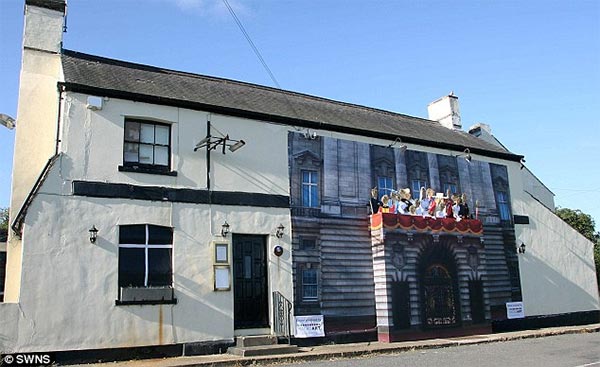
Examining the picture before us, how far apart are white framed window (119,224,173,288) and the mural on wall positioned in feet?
12.0

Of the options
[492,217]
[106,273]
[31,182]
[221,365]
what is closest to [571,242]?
[492,217]

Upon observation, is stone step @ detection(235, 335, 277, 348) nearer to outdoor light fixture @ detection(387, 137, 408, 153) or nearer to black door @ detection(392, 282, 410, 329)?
black door @ detection(392, 282, 410, 329)

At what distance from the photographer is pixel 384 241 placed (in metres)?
16.4

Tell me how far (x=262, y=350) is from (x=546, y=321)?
Answer: 12.6m

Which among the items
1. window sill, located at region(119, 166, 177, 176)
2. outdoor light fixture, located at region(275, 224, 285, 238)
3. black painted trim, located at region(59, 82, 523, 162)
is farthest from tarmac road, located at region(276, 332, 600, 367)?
black painted trim, located at region(59, 82, 523, 162)

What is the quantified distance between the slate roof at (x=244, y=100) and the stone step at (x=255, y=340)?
20.0ft

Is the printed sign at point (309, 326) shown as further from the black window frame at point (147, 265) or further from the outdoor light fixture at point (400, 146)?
the outdoor light fixture at point (400, 146)

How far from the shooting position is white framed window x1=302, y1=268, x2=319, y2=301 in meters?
15.4

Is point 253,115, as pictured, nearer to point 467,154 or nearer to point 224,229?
point 224,229

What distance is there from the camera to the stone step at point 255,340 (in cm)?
1339

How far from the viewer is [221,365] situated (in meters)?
11.6

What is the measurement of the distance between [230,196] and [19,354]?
6.11m

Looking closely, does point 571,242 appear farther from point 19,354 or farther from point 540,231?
point 19,354

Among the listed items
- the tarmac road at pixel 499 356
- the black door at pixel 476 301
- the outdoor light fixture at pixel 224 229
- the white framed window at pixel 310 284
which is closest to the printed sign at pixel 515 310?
the black door at pixel 476 301
